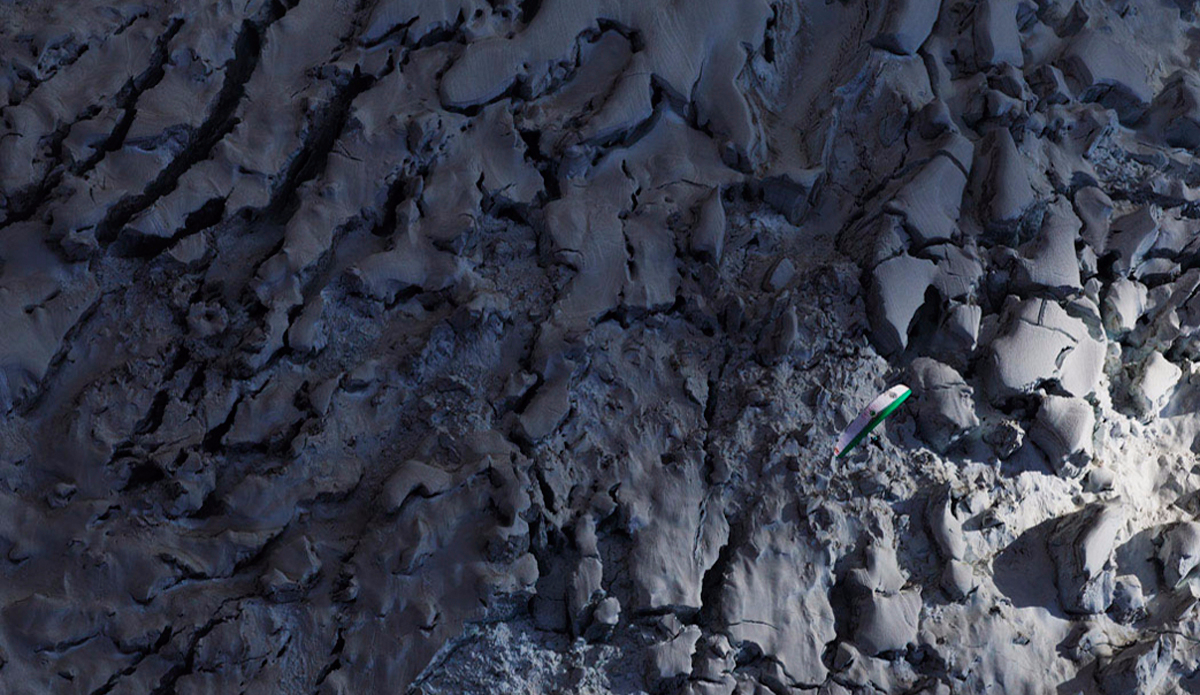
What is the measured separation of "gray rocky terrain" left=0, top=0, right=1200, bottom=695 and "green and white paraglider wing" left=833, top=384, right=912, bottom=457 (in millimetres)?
16

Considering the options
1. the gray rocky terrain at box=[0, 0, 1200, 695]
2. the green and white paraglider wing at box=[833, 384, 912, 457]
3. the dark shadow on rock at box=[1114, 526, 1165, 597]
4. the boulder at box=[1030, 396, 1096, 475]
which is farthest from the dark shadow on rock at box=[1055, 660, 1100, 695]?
the green and white paraglider wing at box=[833, 384, 912, 457]

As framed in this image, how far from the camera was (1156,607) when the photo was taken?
1.54m

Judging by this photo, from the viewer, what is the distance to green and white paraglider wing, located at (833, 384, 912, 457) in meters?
1.51

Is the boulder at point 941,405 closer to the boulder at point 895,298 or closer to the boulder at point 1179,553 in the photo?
the boulder at point 895,298

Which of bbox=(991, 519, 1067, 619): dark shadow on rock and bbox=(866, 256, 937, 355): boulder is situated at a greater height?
bbox=(866, 256, 937, 355): boulder

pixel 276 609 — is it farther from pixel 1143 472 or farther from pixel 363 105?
pixel 1143 472

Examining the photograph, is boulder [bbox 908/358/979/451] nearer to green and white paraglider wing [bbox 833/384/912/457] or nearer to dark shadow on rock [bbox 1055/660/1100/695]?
green and white paraglider wing [bbox 833/384/912/457]

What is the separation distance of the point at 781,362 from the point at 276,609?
697 mm

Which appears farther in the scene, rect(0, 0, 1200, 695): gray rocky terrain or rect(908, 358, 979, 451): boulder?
rect(908, 358, 979, 451): boulder

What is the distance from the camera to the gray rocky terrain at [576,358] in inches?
53.7

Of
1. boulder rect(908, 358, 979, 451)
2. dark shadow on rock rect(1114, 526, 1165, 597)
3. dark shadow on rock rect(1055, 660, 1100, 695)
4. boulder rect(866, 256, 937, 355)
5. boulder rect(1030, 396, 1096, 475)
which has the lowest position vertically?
dark shadow on rock rect(1055, 660, 1100, 695)

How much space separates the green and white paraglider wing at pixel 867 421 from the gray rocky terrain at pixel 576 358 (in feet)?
0.05

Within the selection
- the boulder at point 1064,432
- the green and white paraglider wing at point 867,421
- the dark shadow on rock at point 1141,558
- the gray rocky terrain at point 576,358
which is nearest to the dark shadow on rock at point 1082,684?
the gray rocky terrain at point 576,358

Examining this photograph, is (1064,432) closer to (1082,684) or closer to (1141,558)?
(1141,558)
